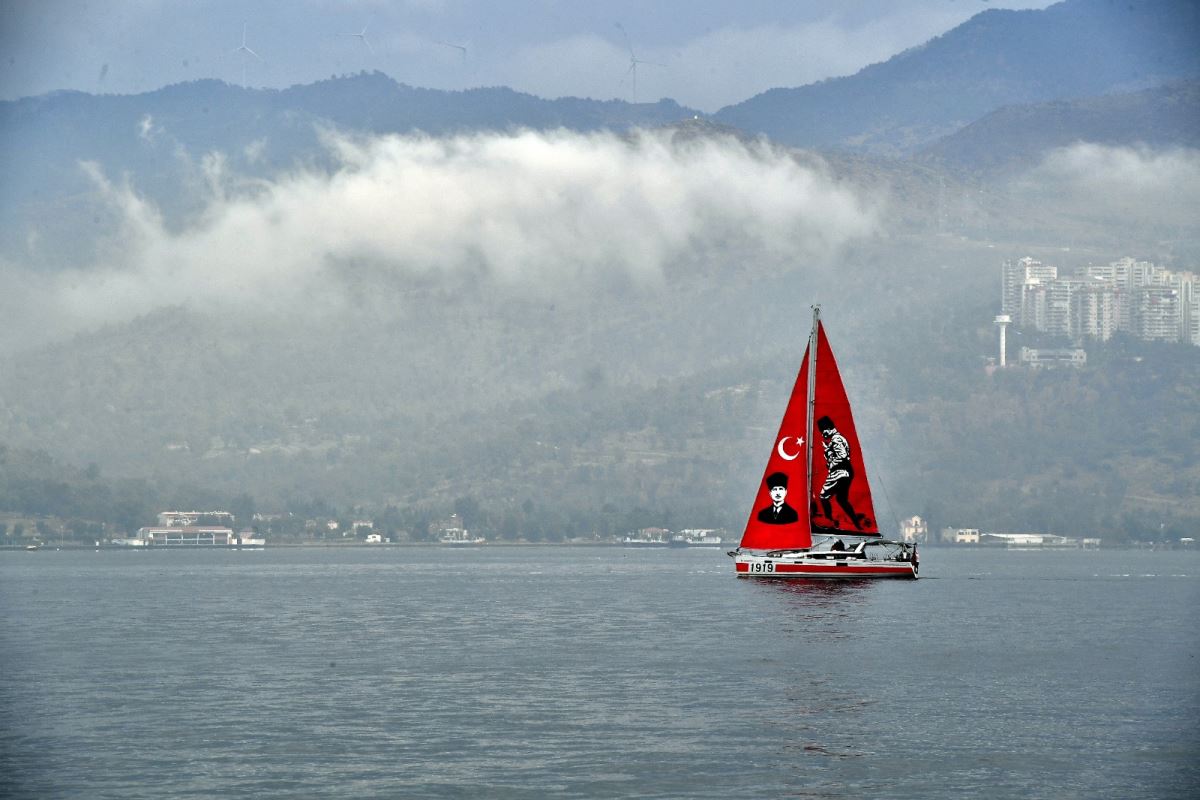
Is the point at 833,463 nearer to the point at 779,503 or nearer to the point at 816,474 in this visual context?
the point at 816,474

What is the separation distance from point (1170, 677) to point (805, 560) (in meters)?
66.7

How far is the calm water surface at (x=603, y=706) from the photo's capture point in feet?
190

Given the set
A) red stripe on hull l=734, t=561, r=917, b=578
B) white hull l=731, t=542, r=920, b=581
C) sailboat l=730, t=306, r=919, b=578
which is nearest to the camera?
sailboat l=730, t=306, r=919, b=578

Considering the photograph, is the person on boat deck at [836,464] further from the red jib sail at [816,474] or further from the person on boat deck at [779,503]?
the person on boat deck at [779,503]

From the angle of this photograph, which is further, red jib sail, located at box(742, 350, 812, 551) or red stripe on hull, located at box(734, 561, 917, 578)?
red stripe on hull, located at box(734, 561, 917, 578)

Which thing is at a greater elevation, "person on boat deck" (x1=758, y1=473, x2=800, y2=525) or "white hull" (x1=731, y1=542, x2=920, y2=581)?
"person on boat deck" (x1=758, y1=473, x2=800, y2=525)

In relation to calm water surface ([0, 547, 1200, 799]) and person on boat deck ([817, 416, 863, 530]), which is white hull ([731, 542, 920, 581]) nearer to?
person on boat deck ([817, 416, 863, 530])

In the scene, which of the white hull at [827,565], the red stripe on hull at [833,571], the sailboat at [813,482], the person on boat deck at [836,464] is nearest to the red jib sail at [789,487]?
the sailboat at [813,482]

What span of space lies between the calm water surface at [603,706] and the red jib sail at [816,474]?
19625 millimetres

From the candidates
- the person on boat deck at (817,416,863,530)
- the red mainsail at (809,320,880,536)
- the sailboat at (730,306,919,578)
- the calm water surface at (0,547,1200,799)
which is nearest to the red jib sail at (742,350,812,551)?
the sailboat at (730,306,919,578)

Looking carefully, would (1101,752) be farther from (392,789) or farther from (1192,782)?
(392,789)

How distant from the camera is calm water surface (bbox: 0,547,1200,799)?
57781 mm

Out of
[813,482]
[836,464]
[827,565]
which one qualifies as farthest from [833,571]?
[836,464]

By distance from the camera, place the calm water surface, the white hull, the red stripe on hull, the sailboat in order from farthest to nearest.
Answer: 1. the white hull
2. the red stripe on hull
3. the sailboat
4. the calm water surface
